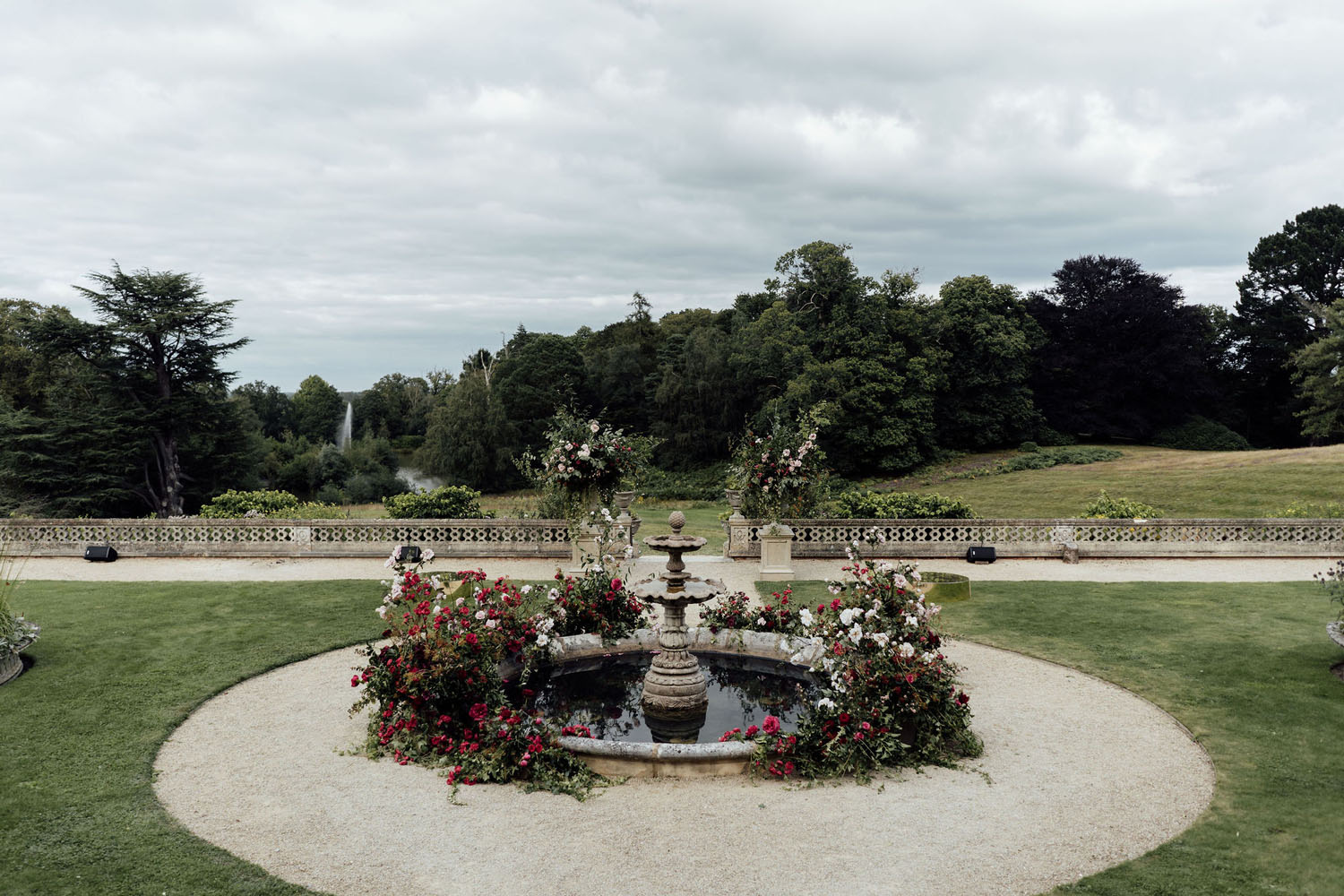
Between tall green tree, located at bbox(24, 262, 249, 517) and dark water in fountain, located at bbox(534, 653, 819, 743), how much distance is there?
1250 inches

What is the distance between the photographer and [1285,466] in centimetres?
2945

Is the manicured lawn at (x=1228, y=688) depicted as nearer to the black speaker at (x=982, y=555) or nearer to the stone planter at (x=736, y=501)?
the black speaker at (x=982, y=555)

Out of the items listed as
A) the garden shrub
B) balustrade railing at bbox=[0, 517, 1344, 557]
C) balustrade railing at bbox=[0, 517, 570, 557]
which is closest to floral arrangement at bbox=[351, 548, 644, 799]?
balustrade railing at bbox=[0, 517, 570, 557]

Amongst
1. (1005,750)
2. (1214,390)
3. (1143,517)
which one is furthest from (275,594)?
(1214,390)

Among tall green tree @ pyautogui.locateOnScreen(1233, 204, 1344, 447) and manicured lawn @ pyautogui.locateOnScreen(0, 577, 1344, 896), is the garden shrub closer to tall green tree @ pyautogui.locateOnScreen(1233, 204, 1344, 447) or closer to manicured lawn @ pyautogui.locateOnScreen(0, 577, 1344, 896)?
manicured lawn @ pyautogui.locateOnScreen(0, 577, 1344, 896)

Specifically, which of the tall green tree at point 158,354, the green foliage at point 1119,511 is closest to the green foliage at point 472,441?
the tall green tree at point 158,354

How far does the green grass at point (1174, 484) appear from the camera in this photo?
2656 centimetres

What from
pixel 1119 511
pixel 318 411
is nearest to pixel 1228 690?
pixel 1119 511

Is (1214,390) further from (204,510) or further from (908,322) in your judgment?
(204,510)

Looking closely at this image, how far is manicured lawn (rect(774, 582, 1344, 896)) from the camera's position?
5.24m

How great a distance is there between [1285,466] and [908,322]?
1747 cm

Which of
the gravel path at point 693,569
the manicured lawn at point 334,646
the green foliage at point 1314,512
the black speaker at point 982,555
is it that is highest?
the green foliage at point 1314,512

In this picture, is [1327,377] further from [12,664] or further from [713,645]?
[12,664]

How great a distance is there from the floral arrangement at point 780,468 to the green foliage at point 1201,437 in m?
37.4
